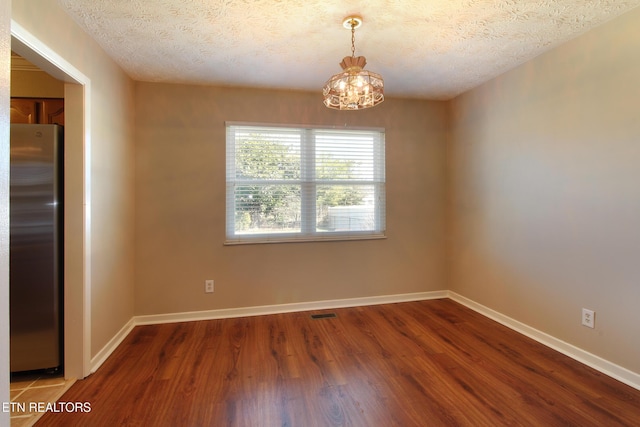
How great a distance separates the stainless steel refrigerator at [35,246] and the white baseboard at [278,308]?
96 centimetres

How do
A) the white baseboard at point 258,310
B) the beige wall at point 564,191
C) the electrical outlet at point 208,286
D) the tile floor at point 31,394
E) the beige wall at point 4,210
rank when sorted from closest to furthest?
the beige wall at point 4,210
the tile floor at point 31,394
the beige wall at point 564,191
the white baseboard at point 258,310
the electrical outlet at point 208,286

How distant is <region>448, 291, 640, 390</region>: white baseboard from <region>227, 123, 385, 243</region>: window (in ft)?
4.61

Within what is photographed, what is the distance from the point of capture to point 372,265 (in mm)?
3330

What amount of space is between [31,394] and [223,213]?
1834 millimetres

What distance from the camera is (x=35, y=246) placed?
1840 mm

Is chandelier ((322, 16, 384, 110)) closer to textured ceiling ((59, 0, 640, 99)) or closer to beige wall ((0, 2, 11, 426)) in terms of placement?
textured ceiling ((59, 0, 640, 99))

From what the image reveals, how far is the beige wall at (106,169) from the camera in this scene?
1.78m

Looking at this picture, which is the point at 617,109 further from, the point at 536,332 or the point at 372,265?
the point at 372,265

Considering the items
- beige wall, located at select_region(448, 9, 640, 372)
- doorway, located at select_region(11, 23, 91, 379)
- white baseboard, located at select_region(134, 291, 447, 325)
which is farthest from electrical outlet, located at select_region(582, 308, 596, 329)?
doorway, located at select_region(11, 23, 91, 379)

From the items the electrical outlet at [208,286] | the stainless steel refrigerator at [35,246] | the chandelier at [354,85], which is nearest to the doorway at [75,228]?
the stainless steel refrigerator at [35,246]

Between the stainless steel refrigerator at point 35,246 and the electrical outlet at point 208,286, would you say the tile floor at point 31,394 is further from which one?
the electrical outlet at point 208,286

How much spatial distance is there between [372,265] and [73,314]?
8.90 ft

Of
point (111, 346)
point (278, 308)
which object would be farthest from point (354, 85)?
point (111, 346)

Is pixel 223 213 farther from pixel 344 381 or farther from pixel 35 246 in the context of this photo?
pixel 344 381
